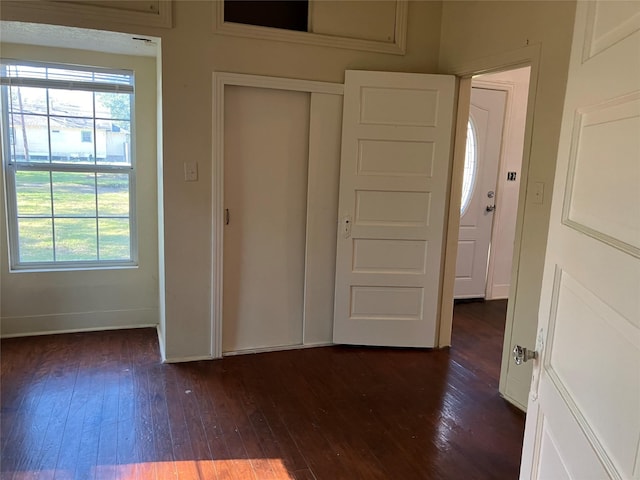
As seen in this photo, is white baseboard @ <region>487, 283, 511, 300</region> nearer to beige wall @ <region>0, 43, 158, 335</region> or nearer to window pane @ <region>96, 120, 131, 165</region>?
beige wall @ <region>0, 43, 158, 335</region>

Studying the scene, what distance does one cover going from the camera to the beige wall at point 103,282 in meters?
3.37

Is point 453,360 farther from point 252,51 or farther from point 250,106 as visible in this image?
point 252,51

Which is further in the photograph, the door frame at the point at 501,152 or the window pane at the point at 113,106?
the door frame at the point at 501,152

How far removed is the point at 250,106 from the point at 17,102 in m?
1.66

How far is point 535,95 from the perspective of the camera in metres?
2.55

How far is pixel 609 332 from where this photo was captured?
0.84 meters

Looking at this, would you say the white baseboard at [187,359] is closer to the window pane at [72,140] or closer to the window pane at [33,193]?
the window pane at [33,193]

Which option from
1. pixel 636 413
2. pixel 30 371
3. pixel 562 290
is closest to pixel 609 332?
pixel 636 413

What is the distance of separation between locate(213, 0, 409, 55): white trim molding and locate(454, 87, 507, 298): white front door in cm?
147

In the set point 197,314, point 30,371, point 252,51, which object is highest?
point 252,51

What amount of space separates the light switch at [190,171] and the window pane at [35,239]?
1.26 m

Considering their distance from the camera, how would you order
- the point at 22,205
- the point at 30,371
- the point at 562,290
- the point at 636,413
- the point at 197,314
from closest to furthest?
the point at 636,413
the point at 562,290
the point at 30,371
the point at 197,314
the point at 22,205

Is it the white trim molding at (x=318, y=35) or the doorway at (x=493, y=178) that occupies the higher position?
the white trim molding at (x=318, y=35)

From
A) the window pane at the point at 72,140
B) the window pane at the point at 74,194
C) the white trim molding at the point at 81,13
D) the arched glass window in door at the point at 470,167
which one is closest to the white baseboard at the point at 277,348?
the window pane at the point at 74,194
